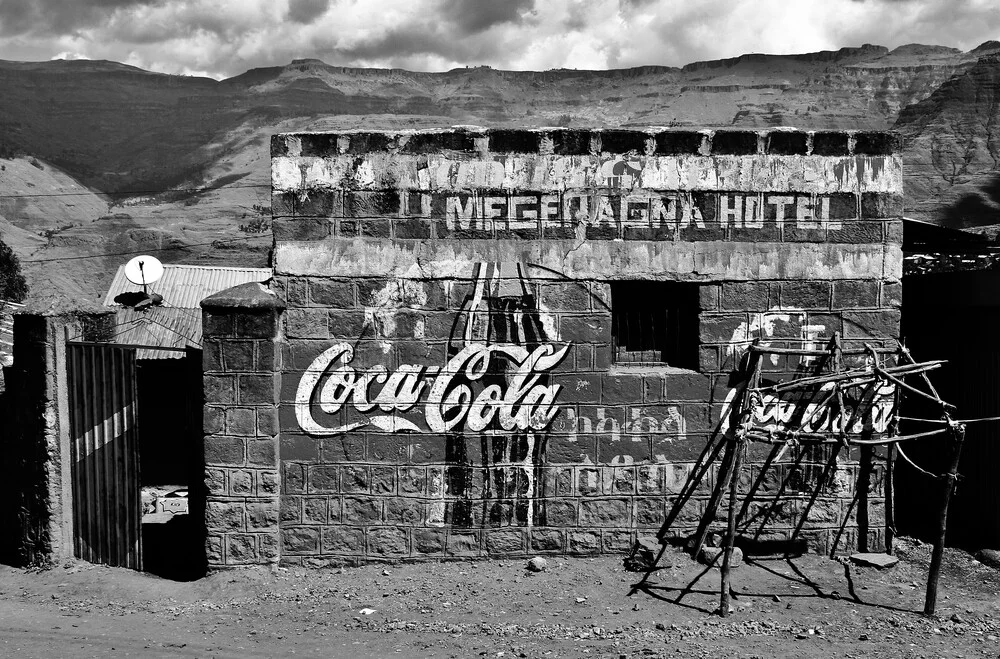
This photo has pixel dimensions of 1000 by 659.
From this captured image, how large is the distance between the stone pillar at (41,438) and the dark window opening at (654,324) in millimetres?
5205

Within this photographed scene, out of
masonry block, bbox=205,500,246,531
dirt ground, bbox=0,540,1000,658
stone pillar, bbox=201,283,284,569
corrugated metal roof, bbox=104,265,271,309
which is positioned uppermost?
corrugated metal roof, bbox=104,265,271,309

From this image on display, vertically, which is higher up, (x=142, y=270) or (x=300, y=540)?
(x=142, y=270)

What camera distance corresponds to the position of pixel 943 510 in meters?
6.55

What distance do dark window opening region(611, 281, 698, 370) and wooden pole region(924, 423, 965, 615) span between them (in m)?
2.32

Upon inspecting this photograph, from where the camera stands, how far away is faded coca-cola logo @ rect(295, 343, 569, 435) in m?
7.79

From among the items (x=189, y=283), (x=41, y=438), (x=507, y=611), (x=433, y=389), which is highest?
(x=189, y=283)

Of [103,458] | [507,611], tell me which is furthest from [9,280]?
[507,611]

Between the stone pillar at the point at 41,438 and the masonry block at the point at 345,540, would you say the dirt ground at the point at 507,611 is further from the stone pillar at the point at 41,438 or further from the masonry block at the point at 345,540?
the stone pillar at the point at 41,438

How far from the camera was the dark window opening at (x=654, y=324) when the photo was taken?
804cm

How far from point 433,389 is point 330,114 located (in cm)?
15227

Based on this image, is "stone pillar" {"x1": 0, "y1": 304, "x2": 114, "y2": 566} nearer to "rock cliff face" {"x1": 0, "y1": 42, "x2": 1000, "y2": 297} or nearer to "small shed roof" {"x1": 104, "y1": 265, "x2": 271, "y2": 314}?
"small shed roof" {"x1": 104, "y1": 265, "x2": 271, "y2": 314}

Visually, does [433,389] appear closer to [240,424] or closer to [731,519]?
[240,424]

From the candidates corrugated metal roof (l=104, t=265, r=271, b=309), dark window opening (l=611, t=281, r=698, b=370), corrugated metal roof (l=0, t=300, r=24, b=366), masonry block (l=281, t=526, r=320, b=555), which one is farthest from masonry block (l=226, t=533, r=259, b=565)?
corrugated metal roof (l=104, t=265, r=271, b=309)

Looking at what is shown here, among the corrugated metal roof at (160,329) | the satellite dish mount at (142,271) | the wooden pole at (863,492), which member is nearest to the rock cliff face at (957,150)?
the corrugated metal roof at (160,329)
